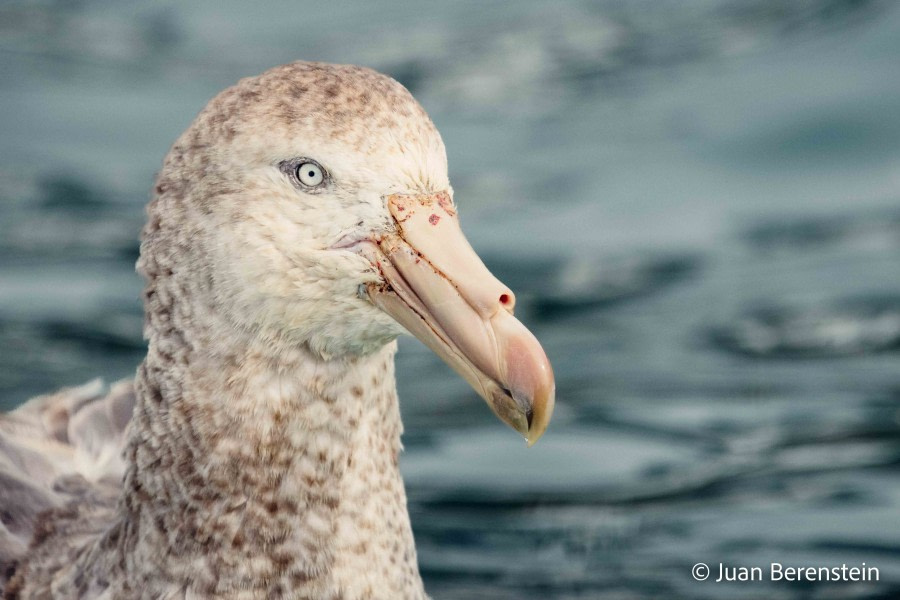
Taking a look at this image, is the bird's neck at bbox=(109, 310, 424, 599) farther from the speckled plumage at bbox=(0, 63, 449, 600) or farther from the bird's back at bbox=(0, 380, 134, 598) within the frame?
the bird's back at bbox=(0, 380, 134, 598)

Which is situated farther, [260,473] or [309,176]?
[260,473]

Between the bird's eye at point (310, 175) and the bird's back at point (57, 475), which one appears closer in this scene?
the bird's eye at point (310, 175)

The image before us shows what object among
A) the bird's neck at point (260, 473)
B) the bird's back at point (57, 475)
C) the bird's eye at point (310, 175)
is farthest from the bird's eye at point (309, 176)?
the bird's back at point (57, 475)

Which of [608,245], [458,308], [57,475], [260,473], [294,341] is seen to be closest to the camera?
[458,308]

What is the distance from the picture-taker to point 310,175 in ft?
9.80

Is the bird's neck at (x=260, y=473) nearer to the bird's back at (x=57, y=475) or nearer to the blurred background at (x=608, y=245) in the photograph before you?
the bird's back at (x=57, y=475)

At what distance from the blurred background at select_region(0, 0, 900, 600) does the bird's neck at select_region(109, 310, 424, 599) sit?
1.51 metres

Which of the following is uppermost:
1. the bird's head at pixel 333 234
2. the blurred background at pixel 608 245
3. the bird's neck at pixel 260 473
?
the blurred background at pixel 608 245

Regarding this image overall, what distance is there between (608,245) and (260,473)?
398 cm

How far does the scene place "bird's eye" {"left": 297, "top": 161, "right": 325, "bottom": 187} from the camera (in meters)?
2.98

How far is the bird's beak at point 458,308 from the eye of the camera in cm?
284

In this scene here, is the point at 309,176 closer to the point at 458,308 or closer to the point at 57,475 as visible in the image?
the point at 458,308

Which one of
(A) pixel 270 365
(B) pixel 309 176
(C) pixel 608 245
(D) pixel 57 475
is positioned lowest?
(A) pixel 270 365

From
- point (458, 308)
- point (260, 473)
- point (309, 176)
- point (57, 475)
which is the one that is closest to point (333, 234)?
point (309, 176)
